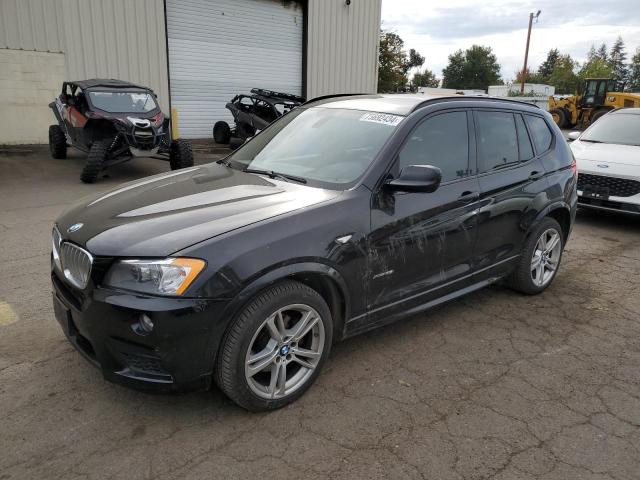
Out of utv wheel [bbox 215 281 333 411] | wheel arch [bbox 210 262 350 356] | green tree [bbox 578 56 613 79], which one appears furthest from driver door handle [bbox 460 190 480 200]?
green tree [bbox 578 56 613 79]

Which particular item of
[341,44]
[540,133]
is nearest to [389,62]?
[341,44]

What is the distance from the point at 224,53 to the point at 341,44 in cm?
446

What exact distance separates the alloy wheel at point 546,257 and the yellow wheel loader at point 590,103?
2068 cm

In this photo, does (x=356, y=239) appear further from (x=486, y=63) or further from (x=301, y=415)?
(x=486, y=63)

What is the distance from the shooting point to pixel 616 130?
27.0ft

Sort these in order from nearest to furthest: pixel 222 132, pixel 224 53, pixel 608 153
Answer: pixel 608 153 → pixel 222 132 → pixel 224 53

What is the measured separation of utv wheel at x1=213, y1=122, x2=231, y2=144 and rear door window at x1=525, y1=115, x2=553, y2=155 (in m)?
12.1

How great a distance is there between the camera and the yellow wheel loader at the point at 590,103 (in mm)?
22438

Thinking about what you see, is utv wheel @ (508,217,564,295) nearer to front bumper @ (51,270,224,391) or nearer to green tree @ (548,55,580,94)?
front bumper @ (51,270,224,391)

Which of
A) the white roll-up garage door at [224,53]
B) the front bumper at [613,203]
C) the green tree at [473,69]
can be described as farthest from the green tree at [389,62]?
the green tree at [473,69]

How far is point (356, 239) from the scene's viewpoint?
9.70 feet

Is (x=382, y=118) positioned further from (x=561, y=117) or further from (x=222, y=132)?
(x=561, y=117)

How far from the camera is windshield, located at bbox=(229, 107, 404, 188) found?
3275 millimetres

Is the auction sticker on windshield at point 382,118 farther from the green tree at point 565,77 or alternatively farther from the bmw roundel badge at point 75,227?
the green tree at point 565,77
